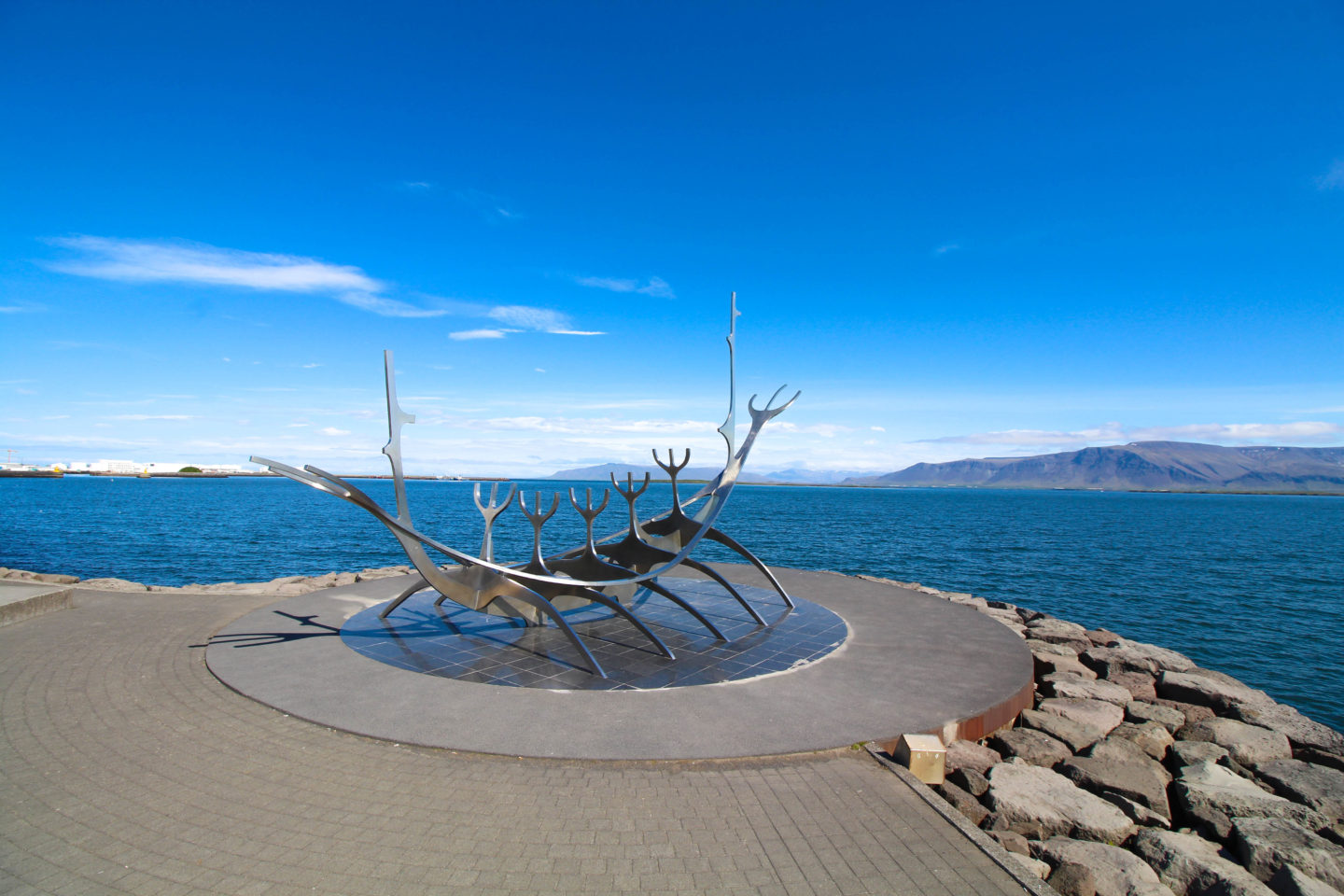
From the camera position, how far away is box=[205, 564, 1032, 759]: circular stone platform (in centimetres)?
770

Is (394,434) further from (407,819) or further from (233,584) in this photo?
(233,584)

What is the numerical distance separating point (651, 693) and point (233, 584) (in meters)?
14.5

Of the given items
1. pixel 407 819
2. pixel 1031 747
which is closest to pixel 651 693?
pixel 407 819

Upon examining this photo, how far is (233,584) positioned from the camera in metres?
17.7

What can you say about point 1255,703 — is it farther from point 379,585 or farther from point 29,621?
point 29,621

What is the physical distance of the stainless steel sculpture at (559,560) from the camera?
11.0 metres

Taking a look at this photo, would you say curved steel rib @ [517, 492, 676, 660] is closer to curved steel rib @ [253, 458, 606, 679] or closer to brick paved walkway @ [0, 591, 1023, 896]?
curved steel rib @ [253, 458, 606, 679]

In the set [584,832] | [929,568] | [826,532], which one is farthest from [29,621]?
[826,532]

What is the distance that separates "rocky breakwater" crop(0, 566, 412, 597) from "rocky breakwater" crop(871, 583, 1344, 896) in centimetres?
1649

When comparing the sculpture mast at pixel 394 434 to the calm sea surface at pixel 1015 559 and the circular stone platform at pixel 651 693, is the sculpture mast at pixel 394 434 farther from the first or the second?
the calm sea surface at pixel 1015 559

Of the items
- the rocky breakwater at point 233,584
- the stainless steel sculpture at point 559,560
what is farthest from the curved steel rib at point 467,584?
the rocky breakwater at point 233,584

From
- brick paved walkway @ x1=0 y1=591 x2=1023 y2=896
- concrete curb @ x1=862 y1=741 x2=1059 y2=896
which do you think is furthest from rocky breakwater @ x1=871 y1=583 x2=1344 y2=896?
brick paved walkway @ x1=0 y1=591 x2=1023 y2=896

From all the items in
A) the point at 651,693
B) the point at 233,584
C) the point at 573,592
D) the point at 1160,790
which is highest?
the point at 573,592

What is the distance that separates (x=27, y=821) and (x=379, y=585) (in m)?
11.6
